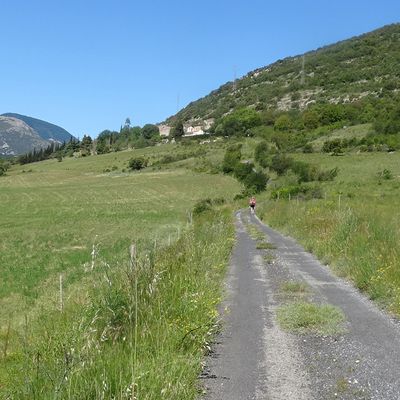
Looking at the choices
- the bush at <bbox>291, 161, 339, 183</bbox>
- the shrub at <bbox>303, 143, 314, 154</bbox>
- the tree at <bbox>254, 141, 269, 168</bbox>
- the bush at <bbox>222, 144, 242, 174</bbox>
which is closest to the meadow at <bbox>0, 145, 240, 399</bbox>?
the bush at <bbox>222, 144, 242, 174</bbox>

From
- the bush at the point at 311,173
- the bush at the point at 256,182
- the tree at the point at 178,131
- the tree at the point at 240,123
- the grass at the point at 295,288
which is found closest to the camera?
the grass at the point at 295,288

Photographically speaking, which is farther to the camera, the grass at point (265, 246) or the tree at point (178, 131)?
the tree at point (178, 131)

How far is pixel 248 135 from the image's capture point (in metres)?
149

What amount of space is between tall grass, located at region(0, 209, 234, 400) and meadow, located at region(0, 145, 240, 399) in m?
0.02

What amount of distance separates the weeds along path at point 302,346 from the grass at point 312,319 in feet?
0.05

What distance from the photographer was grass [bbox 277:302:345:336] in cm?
815

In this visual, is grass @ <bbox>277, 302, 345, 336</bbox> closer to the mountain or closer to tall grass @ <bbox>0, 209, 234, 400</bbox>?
tall grass @ <bbox>0, 209, 234, 400</bbox>

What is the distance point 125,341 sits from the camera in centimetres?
595

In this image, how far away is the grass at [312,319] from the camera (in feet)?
26.7

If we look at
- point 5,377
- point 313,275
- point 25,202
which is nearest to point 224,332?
point 5,377

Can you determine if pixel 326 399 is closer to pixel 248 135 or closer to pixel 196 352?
pixel 196 352

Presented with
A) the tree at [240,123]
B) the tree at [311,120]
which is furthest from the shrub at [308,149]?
the tree at [240,123]

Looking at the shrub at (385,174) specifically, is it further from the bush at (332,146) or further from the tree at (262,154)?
the tree at (262,154)

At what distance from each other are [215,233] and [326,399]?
13.7 m
